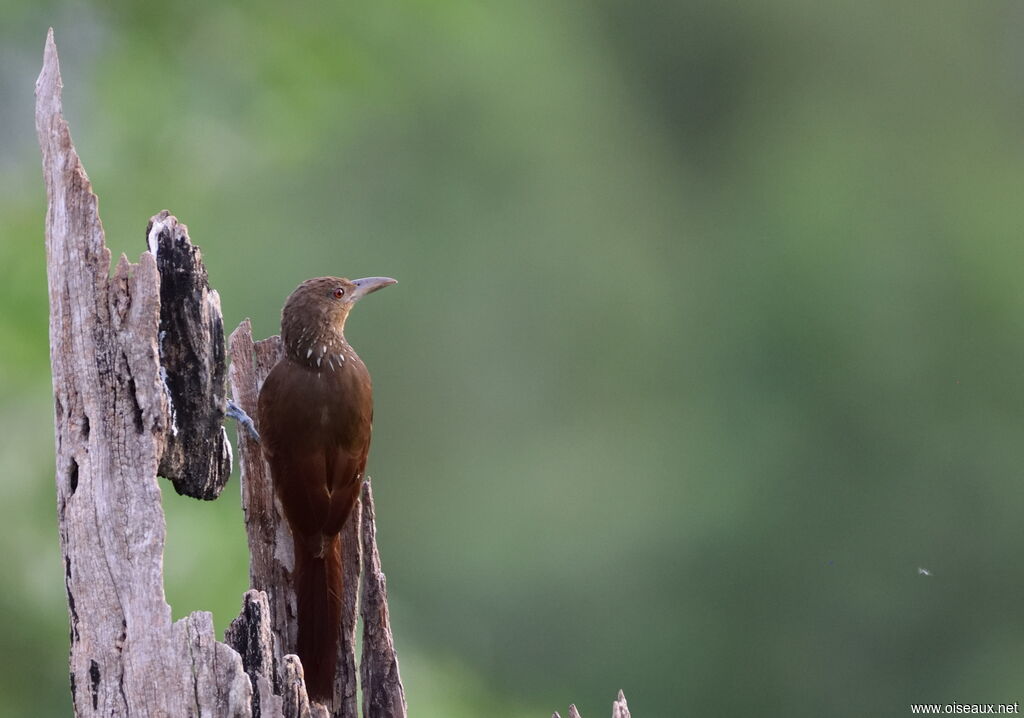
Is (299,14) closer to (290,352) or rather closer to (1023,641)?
(290,352)

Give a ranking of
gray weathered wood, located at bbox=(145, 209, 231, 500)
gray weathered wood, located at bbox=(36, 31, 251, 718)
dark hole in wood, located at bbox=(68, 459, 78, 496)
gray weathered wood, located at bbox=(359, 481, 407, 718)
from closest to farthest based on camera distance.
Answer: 1. gray weathered wood, located at bbox=(36, 31, 251, 718)
2. dark hole in wood, located at bbox=(68, 459, 78, 496)
3. gray weathered wood, located at bbox=(145, 209, 231, 500)
4. gray weathered wood, located at bbox=(359, 481, 407, 718)

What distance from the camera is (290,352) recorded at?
5.52m

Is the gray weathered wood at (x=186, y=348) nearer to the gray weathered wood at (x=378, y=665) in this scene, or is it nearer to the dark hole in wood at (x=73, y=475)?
the dark hole in wood at (x=73, y=475)

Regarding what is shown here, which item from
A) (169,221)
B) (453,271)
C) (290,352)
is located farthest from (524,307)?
(169,221)

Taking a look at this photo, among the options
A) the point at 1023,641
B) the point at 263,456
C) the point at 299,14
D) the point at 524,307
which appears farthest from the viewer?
the point at 524,307

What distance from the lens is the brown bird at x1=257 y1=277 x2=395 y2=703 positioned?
4.82m

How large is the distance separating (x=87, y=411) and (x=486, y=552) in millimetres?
10936

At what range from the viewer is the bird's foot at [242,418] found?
5055 millimetres

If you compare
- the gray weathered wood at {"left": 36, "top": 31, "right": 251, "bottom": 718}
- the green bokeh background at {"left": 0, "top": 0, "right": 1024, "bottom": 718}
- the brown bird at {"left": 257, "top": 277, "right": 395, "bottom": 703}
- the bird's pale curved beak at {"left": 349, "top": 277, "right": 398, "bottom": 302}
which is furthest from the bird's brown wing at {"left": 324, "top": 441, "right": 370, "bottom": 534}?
the green bokeh background at {"left": 0, "top": 0, "right": 1024, "bottom": 718}

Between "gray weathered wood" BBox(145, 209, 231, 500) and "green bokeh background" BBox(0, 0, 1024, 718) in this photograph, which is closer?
"gray weathered wood" BBox(145, 209, 231, 500)

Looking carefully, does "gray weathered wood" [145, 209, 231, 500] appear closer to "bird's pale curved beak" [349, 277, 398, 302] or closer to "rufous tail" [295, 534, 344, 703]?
"rufous tail" [295, 534, 344, 703]

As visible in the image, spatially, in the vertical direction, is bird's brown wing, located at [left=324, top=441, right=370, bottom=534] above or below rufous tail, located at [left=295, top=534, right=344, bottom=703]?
above

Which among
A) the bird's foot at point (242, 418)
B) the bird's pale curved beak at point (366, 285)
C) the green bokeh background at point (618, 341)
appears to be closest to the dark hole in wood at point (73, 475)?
the bird's foot at point (242, 418)

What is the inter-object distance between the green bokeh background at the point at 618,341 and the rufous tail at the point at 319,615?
4.45m
